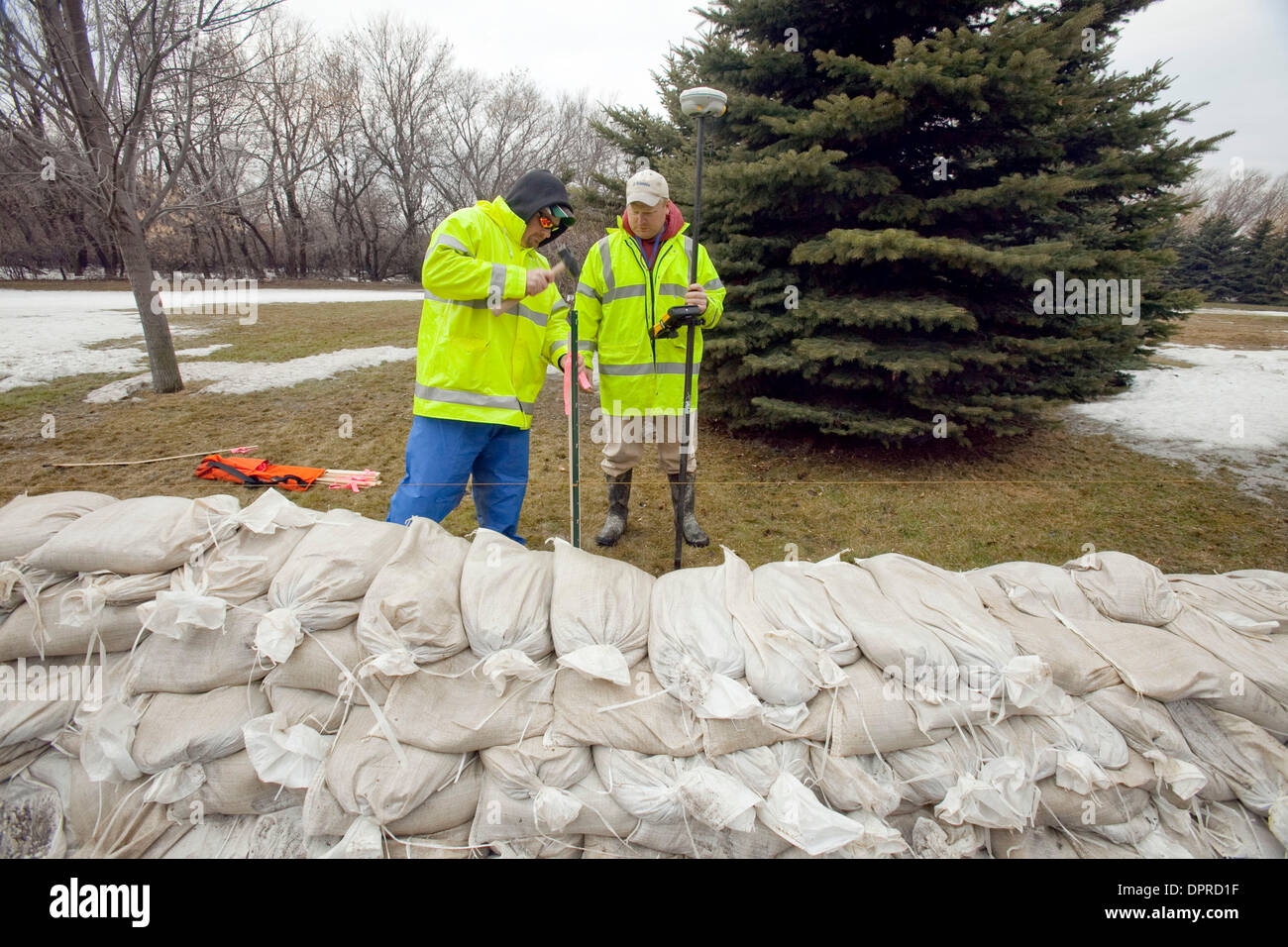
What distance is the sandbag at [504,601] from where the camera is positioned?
1581 millimetres

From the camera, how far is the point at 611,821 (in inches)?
61.2

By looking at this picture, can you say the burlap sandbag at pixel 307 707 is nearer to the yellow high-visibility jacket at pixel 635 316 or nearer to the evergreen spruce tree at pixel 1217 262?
the yellow high-visibility jacket at pixel 635 316

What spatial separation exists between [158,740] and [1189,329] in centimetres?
1775

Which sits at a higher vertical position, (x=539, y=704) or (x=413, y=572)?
(x=413, y=572)

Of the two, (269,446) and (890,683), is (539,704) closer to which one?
(890,683)

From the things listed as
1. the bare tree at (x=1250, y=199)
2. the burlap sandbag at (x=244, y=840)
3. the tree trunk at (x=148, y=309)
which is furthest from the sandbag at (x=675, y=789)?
the bare tree at (x=1250, y=199)

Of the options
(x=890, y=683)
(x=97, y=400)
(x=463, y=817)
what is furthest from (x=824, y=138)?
(x=97, y=400)

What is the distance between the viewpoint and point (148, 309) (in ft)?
18.6

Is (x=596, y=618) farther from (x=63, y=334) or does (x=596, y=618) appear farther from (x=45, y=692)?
(x=63, y=334)

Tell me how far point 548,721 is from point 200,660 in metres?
0.99

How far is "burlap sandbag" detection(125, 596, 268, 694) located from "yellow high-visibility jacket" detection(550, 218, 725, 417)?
181 cm

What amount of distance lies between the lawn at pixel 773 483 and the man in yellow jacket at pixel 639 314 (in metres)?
0.75

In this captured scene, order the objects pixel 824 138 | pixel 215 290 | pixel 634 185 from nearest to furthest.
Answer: pixel 634 185 < pixel 824 138 < pixel 215 290
